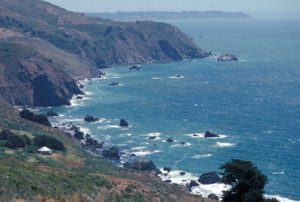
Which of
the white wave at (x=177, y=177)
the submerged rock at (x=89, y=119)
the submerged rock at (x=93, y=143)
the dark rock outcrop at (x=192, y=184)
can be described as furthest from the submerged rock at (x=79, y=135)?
the dark rock outcrop at (x=192, y=184)

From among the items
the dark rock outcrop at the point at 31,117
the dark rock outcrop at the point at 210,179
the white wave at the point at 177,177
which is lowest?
the white wave at the point at 177,177

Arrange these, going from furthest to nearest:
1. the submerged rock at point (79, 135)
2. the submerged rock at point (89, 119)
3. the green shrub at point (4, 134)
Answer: the submerged rock at point (89, 119) → the submerged rock at point (79, 135) → the green shrub at point (4, 134)

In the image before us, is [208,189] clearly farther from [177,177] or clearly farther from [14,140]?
[14,140]

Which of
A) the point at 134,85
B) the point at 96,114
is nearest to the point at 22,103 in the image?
the point at 96,114

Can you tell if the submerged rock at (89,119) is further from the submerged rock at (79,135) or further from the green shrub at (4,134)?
the green shrub at (4,134)

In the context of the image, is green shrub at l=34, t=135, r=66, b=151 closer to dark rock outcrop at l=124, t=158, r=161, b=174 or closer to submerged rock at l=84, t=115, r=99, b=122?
dark rock outcrop at l=124, t=158, r=161, b=174

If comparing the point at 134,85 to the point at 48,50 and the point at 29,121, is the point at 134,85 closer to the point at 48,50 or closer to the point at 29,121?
the point at 48,50

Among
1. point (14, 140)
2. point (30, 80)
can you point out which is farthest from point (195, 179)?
point (30, 80)
